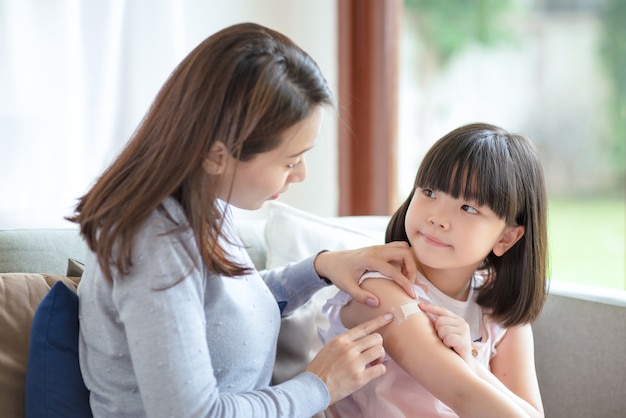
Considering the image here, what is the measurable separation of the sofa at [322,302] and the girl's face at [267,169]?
0.40 m

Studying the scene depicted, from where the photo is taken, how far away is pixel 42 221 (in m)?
1.90

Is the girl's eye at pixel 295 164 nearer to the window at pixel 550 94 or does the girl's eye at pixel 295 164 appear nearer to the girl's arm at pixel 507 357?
the girl's arm at pixel 507 357

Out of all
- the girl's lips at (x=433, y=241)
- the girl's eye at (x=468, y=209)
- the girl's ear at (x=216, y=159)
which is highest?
the girl's ear at (x=216, y=159)

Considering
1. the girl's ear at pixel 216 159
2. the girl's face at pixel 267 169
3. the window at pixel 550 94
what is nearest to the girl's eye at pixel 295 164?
the girl's face at pixel 267 169

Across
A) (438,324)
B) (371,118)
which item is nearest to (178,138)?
(438,324)

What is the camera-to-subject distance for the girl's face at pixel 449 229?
143 centimetres

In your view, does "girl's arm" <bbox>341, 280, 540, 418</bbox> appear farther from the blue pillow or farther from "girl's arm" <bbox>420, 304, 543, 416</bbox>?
the blue pillow

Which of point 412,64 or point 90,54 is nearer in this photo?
point 90,54

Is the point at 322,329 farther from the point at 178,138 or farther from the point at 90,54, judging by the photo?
the point at 90,54

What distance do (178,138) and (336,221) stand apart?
881 mm

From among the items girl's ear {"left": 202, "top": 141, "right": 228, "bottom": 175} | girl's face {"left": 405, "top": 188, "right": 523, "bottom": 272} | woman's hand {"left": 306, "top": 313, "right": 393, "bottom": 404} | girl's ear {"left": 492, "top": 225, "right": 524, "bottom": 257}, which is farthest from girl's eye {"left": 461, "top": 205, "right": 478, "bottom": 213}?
girl's ear {"left": 202, "top": 141, "right": 228, "bottom": 175}

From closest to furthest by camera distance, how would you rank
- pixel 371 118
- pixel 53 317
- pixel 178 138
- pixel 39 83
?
pixel 178 138
pixel 53 317
pixel 39 83
pixel 371 118

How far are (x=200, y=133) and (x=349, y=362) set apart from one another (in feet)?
1.52

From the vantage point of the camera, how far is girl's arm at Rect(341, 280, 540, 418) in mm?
1303
